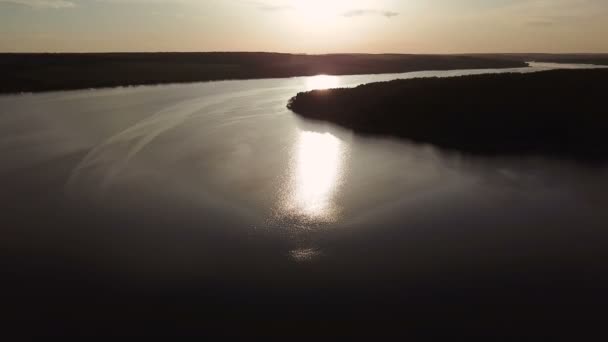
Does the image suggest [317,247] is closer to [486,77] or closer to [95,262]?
[95,262]

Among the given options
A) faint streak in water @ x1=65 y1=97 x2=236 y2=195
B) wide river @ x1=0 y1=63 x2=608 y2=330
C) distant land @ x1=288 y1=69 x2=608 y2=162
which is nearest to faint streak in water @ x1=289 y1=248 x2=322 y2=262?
wide river @ x1=0 y1=63 x2=608 y2=330

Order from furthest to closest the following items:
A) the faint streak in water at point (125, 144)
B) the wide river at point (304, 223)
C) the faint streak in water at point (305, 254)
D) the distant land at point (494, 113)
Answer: the distant land at point (494, 113) → the faint streak in water at point (125, 144) → the faint streak in water at point (305, 254) → the wide river at point (304, 223)

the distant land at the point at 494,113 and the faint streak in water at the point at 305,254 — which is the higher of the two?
the distant land at the point at 494,113

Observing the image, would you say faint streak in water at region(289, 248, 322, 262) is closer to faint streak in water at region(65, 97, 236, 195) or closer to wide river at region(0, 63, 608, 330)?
wide river at region(0, 63, 608, 330)

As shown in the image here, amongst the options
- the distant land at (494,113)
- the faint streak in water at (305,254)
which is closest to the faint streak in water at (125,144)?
the faint streak in water at (305,254)

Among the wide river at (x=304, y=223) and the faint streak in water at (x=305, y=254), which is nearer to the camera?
the wide river at (x=304, y=223)

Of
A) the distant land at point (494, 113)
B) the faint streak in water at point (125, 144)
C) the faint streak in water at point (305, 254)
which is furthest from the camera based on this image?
the distant land at point (494, 113)

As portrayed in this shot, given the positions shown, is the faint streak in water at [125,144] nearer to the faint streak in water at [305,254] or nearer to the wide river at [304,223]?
the wide river at [304,223]

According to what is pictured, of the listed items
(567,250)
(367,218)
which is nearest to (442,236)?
(367,218)
